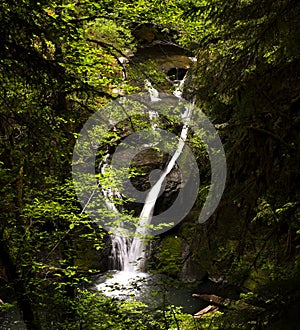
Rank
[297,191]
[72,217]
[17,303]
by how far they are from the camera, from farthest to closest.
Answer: [72,217] → [17,303] → [297,191]

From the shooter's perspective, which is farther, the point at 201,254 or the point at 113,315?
the point at 113,315

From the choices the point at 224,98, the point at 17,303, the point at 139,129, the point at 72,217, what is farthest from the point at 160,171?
the point at 224,98

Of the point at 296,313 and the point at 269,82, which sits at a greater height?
the point at 269,82

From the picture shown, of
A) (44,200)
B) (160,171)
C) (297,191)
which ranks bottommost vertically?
(297,191)

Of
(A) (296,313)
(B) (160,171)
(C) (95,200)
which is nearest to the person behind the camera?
(A) (296,313)

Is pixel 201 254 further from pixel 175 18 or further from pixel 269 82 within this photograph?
pixel 175 18

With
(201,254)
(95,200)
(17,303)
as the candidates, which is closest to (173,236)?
(95,200)

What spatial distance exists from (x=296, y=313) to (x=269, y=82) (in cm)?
139

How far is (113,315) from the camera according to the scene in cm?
401

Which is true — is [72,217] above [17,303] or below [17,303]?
above

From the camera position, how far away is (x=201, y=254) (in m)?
2.46

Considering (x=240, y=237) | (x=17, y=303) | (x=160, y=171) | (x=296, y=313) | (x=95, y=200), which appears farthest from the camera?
(x=160, y=171)

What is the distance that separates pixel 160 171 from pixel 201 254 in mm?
11082

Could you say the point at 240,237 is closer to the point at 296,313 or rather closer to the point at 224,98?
the point at 296,313
